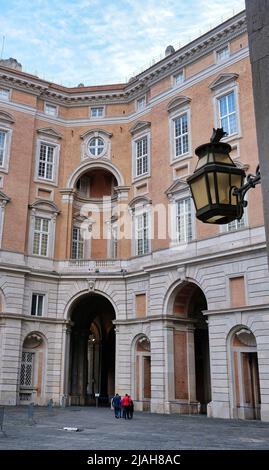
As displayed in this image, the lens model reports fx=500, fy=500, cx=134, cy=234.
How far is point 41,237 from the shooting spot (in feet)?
110

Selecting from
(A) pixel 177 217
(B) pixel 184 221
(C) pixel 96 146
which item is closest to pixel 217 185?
(B) pixel 184 221


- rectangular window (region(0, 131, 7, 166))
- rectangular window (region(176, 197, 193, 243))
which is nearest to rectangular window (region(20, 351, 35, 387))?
rectangular window (region(176, 197, 193, 243))

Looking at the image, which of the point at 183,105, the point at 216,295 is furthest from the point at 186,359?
the point at 183,105

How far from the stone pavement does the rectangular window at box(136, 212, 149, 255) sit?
39.3 ft

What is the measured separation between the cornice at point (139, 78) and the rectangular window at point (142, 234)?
9.28 metres

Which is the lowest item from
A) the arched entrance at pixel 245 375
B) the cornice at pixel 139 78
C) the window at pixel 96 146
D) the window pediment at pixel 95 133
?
the arched entrance at pixel 245 375

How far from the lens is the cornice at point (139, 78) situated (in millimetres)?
29125

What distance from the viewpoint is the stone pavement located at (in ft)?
44.5

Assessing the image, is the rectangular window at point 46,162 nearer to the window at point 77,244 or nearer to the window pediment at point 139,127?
the window at point 77,244

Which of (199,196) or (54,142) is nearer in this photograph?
(199,196)

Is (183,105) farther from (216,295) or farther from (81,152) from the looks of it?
(216,295)

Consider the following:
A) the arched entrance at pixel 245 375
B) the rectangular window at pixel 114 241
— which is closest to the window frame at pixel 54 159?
the rectangular window at pixel 114 241

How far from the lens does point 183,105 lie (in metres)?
31.5

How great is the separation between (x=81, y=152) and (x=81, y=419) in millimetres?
19602
